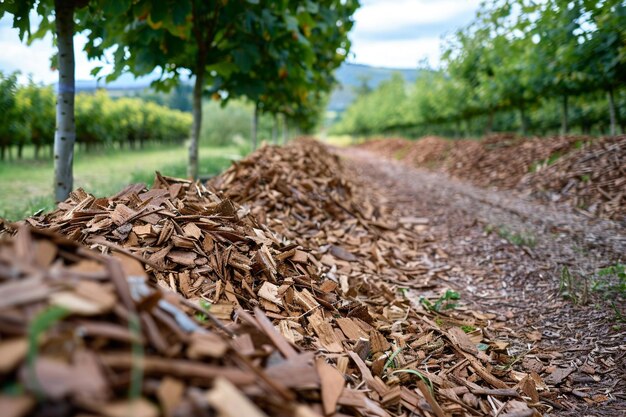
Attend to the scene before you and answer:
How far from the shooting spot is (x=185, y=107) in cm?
8538

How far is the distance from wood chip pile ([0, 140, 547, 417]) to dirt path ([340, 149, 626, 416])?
0.65 ft

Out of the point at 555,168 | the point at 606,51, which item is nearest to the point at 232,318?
the point at 555,168

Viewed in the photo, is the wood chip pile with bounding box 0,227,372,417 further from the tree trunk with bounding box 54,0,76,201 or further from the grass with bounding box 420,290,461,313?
the tree trunk with bounding box 54,0,76,201

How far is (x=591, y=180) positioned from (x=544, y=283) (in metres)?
4.53

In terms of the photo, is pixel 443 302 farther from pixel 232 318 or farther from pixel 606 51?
pixel 606 51

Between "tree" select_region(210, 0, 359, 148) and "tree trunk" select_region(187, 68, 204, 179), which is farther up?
"tree" select_region(210, 0, 359, 148)

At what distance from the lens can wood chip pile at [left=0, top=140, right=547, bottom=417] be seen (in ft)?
3.11

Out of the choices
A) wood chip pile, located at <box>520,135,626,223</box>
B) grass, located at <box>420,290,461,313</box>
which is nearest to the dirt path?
grass, located at <box>420,290,461,313</box>

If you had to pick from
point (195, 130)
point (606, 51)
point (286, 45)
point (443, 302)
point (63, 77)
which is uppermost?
point (606, 51)

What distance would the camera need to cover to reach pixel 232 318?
6.34 feet

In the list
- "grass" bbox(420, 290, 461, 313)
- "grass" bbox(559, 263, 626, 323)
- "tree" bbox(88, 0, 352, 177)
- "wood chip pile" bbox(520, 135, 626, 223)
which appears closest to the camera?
"grass" bbox(559, 263, 626, 323)

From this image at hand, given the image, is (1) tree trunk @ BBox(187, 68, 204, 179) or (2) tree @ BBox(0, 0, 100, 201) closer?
(2) tree @ BBox(0, 0, 100, 201)

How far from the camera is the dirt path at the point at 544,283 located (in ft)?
8.11

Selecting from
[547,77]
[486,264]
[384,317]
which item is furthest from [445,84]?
[384,317]
